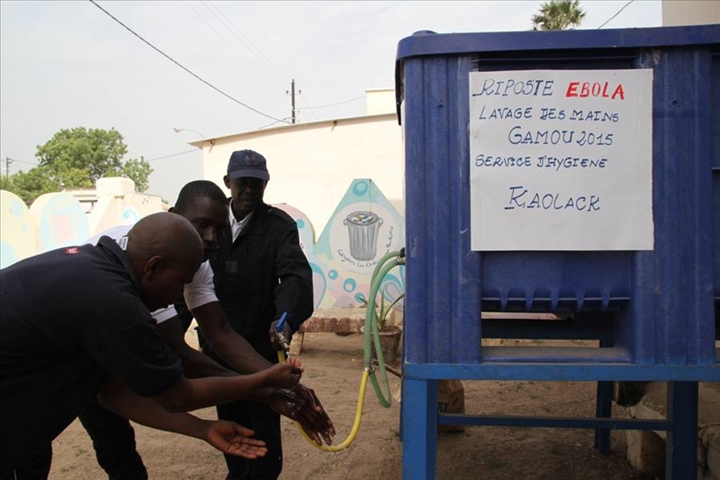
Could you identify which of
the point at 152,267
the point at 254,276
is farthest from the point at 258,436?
the point at 152,267

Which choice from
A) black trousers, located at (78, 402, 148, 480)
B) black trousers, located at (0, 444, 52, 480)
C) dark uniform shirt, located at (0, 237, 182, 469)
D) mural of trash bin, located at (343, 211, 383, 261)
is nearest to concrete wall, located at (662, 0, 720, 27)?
mural of trash bin, located at (343, 211, 383, 261)

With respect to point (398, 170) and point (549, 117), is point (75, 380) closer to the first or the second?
point (549, 117)

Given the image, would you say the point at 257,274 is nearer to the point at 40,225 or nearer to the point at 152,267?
the point at 152,267

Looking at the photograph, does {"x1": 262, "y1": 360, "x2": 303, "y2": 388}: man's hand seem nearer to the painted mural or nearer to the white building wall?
the painted mural

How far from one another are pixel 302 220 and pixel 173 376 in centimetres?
831

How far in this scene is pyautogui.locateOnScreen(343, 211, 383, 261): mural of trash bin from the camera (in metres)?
9.59

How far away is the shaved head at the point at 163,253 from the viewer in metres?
1.82

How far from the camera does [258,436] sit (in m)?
2.93

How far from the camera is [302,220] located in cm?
1008

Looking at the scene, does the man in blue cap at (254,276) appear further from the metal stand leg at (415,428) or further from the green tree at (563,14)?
the green tree at (563,14)

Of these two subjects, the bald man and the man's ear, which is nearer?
the bald man

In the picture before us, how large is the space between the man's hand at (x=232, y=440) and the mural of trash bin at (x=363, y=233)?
762cm

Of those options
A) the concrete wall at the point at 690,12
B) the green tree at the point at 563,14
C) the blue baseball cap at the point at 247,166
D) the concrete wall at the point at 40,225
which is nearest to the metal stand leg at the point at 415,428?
the blue baseball cap at the point at 247,166

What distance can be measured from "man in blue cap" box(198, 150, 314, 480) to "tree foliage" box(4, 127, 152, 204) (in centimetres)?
3565
